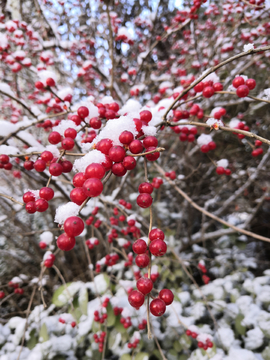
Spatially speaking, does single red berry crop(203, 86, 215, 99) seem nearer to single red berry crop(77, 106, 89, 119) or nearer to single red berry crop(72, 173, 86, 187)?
single red berry crop(77, 106, 89, 119)

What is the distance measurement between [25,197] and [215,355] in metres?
1.59

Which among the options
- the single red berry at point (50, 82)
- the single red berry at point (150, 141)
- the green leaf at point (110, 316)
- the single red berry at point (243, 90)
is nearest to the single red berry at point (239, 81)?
the single red berry at point (243, 90)

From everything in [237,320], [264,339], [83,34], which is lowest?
[264,339]

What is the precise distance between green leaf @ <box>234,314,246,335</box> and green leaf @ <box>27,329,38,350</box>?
1.58 m

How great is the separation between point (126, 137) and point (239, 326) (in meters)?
1.83

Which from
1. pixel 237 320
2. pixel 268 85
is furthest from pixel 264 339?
pixel 268 85

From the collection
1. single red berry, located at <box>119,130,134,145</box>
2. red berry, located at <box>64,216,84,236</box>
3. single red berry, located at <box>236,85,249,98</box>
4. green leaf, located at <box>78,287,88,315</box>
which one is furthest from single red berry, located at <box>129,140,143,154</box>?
green leaf, located at <box>78,287,88,315</box>

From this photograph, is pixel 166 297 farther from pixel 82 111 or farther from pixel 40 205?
pixel 82 111

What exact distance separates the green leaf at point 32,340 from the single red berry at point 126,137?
69.0 inches

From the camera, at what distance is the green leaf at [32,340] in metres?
1.50

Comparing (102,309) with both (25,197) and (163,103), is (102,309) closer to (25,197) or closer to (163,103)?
(25,197)

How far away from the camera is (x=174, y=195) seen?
3.07 metres

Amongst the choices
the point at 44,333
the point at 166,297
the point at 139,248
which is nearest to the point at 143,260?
the point at 139,248

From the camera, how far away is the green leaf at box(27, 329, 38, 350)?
4.93ft
